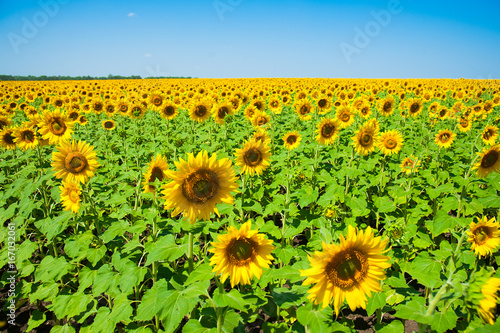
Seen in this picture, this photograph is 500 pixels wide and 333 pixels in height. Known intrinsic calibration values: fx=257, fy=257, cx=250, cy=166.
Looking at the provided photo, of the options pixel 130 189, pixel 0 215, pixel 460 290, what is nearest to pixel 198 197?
pixel 130 189

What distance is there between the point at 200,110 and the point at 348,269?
6791 millimetres

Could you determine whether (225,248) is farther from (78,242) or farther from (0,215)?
(0,215)

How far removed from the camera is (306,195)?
3516 mm

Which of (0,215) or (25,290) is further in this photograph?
(0,215)

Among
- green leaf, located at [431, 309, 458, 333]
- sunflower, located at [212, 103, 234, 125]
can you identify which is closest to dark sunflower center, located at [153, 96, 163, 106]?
sunflower, located at [212, 103, 234, 125]

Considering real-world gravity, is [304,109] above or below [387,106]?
below

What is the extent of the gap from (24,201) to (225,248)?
3575mm

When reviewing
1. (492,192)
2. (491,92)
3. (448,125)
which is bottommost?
(492,192)

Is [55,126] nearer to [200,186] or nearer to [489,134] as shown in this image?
[200,186]

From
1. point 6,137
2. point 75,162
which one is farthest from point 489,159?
point 6,137

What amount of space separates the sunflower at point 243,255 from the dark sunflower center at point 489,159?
12.3 feet

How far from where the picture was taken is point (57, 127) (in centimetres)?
414

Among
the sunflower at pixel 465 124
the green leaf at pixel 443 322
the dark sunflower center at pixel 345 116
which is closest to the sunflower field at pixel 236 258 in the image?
the green leaf at pixel 443 322

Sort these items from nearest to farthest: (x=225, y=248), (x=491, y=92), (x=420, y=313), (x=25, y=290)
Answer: (x=420, y=313) → (x=225, y=248) → (x=25, y=290) → (x=491, y=92)
